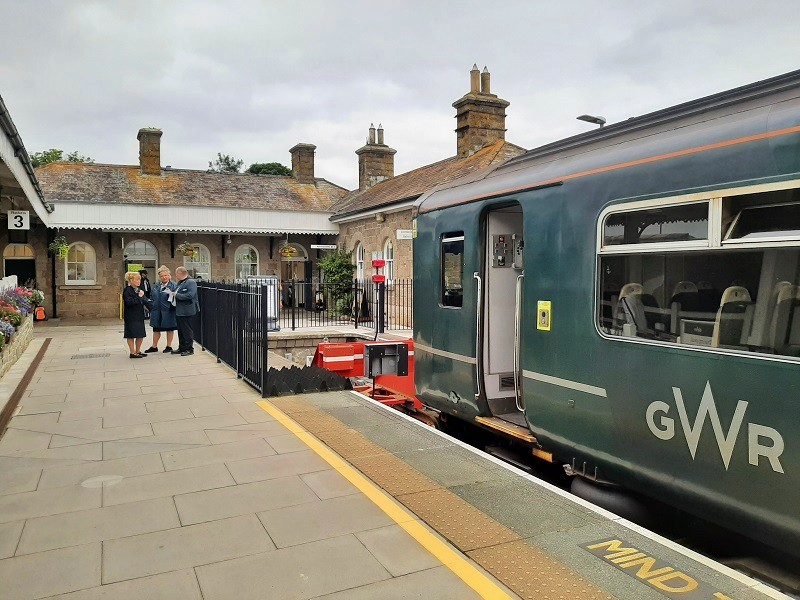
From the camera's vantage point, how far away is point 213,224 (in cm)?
2169

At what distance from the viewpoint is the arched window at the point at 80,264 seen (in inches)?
824

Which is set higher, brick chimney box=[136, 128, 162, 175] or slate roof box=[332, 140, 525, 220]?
brick chimney box=[136, 128, 162, 175]

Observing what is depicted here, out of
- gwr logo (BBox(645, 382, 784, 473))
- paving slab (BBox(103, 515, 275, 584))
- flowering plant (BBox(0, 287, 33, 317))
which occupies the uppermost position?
flowering plant (BBox(0, 287, 33, 317))

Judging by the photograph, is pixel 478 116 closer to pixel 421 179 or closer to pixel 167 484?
pixel 421 179

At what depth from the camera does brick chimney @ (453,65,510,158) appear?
18141 mm

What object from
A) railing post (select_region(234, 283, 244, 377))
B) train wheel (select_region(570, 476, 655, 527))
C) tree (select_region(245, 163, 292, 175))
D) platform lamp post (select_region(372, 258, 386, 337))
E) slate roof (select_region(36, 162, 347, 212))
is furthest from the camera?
tree (select_region(245, 163, 292, 175))

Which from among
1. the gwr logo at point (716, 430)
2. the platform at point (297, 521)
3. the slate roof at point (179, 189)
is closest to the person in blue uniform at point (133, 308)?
the platform at point (297, 521)

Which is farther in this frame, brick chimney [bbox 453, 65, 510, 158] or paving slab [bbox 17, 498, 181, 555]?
brick chimney [bbox 453, 65, 510, 158]

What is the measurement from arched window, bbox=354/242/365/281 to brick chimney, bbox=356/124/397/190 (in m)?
3.49

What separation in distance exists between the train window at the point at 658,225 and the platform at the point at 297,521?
1.75 m

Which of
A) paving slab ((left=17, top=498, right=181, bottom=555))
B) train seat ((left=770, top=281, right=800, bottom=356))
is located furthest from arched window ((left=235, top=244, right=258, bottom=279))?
train seat ((left=770, top=281, right=800, bottom=356))

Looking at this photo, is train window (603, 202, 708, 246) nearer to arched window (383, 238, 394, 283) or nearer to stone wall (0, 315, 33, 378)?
stone wall (0, 315, 33, 378)

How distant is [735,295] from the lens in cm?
341

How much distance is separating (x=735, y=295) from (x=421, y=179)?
16.2 m
